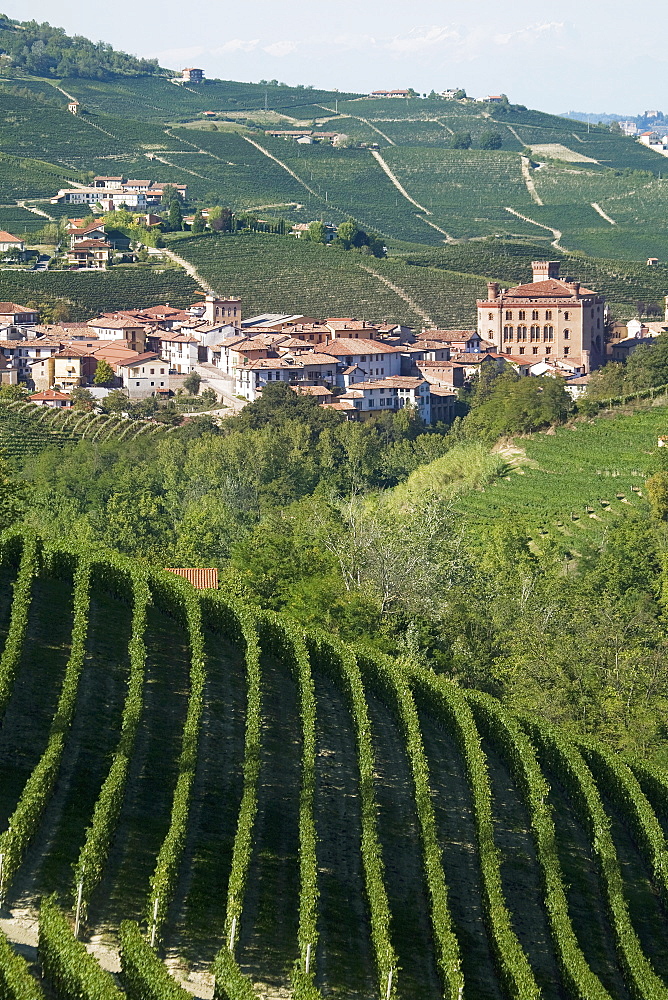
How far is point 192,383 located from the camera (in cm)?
8494

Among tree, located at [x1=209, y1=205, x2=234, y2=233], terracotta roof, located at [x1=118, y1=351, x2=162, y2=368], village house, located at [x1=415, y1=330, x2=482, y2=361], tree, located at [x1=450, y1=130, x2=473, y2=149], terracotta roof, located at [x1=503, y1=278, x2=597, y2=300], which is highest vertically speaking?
tree, located at [x1=450, y1=130, x2=473, y2=149]

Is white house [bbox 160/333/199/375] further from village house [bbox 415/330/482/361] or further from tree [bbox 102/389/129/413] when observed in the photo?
village house [bbox 415/330/482/361]

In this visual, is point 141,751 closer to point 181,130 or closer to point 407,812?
point 407,812

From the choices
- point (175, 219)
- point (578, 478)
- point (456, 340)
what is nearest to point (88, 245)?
point (175, 219)

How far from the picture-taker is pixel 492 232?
142500 millimetres

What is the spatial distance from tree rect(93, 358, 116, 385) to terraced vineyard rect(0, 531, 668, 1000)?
55.2m

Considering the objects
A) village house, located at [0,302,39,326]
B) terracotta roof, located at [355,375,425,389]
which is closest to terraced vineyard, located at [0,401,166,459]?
terracotta roof, located at [355,375,425,389]

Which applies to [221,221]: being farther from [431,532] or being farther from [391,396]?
[431,532]

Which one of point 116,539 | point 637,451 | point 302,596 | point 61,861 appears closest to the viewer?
point 61,861

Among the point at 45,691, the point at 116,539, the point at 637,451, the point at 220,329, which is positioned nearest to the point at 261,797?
the point at 45,691

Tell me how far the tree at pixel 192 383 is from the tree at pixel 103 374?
13.7 ft

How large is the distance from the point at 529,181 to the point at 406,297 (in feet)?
203

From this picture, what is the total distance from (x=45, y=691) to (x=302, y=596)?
12.2 metres

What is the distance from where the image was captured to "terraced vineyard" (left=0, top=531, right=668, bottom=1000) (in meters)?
17.6
